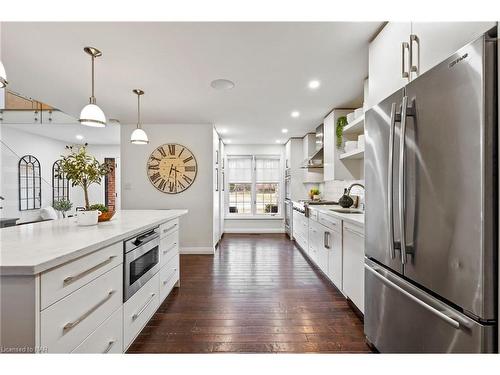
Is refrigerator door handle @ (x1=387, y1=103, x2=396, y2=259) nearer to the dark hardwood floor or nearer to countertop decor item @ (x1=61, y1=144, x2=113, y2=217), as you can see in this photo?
the dark hardwood floor

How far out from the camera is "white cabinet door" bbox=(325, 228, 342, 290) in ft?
8.75

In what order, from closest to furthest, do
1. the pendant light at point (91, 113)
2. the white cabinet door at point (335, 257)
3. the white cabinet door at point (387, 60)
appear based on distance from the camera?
the white cabinet door at point (387, 60), the pendant light at point (91, 113), the white cabinet door at point (335, 257)

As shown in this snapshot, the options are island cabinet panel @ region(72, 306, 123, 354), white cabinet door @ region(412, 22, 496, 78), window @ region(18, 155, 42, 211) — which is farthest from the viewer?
window @ region(18, 155, 42, 211)

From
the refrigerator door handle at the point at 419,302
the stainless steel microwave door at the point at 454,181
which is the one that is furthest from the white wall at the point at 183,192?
the stainless steel microwave door at the point at 454,181

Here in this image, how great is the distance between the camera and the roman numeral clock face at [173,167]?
4.69 meters

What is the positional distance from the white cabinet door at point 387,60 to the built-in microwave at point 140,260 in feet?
6.83

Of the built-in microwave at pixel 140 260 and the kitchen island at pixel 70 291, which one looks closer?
the kitchen island at pixel 70 291

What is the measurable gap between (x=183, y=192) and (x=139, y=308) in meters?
2.97

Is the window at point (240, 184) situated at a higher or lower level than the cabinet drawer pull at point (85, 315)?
higher

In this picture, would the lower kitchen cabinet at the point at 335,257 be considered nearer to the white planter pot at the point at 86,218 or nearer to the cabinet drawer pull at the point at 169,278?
the cabinet drawer pull at the point at 169,278

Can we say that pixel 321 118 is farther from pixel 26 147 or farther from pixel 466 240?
pixel 26 147

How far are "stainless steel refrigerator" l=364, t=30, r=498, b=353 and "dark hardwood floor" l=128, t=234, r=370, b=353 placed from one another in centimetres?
62

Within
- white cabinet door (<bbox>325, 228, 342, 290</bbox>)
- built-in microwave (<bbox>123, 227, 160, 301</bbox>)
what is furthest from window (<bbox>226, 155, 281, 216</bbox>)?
built-in microwave (<bbox>123, 227, 160, 301</bbox>)
